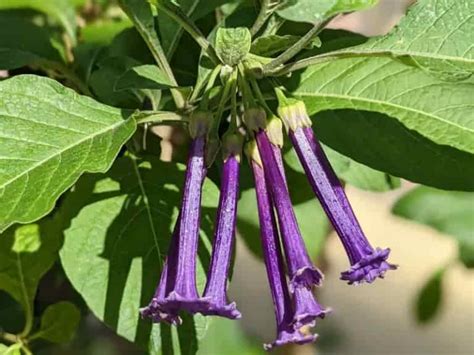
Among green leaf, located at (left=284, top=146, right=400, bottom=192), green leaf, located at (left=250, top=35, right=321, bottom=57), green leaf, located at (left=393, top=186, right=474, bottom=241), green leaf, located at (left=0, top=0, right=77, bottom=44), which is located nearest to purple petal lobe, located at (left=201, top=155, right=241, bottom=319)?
green leaf, located at (left=250, top=35, right=321, bottom=57)

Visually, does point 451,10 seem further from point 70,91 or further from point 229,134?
point 70,91

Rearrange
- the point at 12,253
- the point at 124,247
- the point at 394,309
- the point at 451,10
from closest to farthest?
the point at 451,10, the point at 124,247, the point at 12,253, the point at 394,309

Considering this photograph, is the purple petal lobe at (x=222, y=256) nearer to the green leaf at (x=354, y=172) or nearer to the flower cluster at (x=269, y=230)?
the flower cluster at (x=269, y=230)

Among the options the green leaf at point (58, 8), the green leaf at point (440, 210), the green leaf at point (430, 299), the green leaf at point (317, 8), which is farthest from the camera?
the green leaf at point (430, 299)

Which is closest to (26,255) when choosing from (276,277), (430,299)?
(276,277)

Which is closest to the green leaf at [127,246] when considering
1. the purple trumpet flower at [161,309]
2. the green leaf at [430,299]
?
the purple trumpet flower at [161,309]

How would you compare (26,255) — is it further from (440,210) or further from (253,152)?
(440,210)

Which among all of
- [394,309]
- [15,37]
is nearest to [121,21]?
[15,37]
